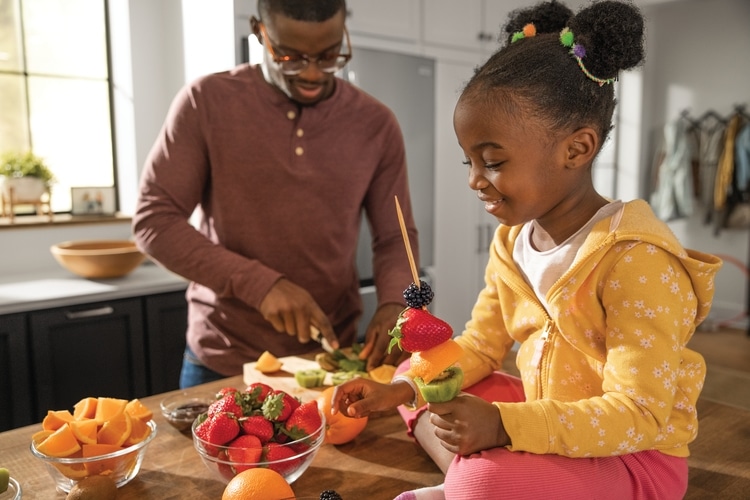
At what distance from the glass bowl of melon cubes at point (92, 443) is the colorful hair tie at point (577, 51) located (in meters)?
0.82

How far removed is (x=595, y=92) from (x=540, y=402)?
16.7 inches

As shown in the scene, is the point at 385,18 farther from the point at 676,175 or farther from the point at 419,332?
the point at 676,175

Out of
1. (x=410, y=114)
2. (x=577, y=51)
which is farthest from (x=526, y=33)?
(x=410, y=114)

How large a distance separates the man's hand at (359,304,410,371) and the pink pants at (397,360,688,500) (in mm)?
572

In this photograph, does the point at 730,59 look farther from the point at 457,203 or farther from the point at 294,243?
the point at 294,243

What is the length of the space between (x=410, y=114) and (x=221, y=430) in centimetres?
260

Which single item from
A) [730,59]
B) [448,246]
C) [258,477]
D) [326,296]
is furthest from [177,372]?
[730,59]

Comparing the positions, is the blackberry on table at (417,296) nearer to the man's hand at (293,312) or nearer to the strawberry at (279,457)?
the strawberry at (279,457)

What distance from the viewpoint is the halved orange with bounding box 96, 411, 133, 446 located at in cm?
96

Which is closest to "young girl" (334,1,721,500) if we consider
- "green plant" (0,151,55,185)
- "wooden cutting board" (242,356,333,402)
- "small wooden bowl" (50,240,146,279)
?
"wooden cutting board" (242,356,333,402)

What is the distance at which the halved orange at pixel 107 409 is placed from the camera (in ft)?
3.21

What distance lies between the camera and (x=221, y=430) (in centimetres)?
92

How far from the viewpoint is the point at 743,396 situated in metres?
2.48

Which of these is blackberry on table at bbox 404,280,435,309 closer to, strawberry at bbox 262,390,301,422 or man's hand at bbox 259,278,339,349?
strawberry at bbox 262,390,301,422
